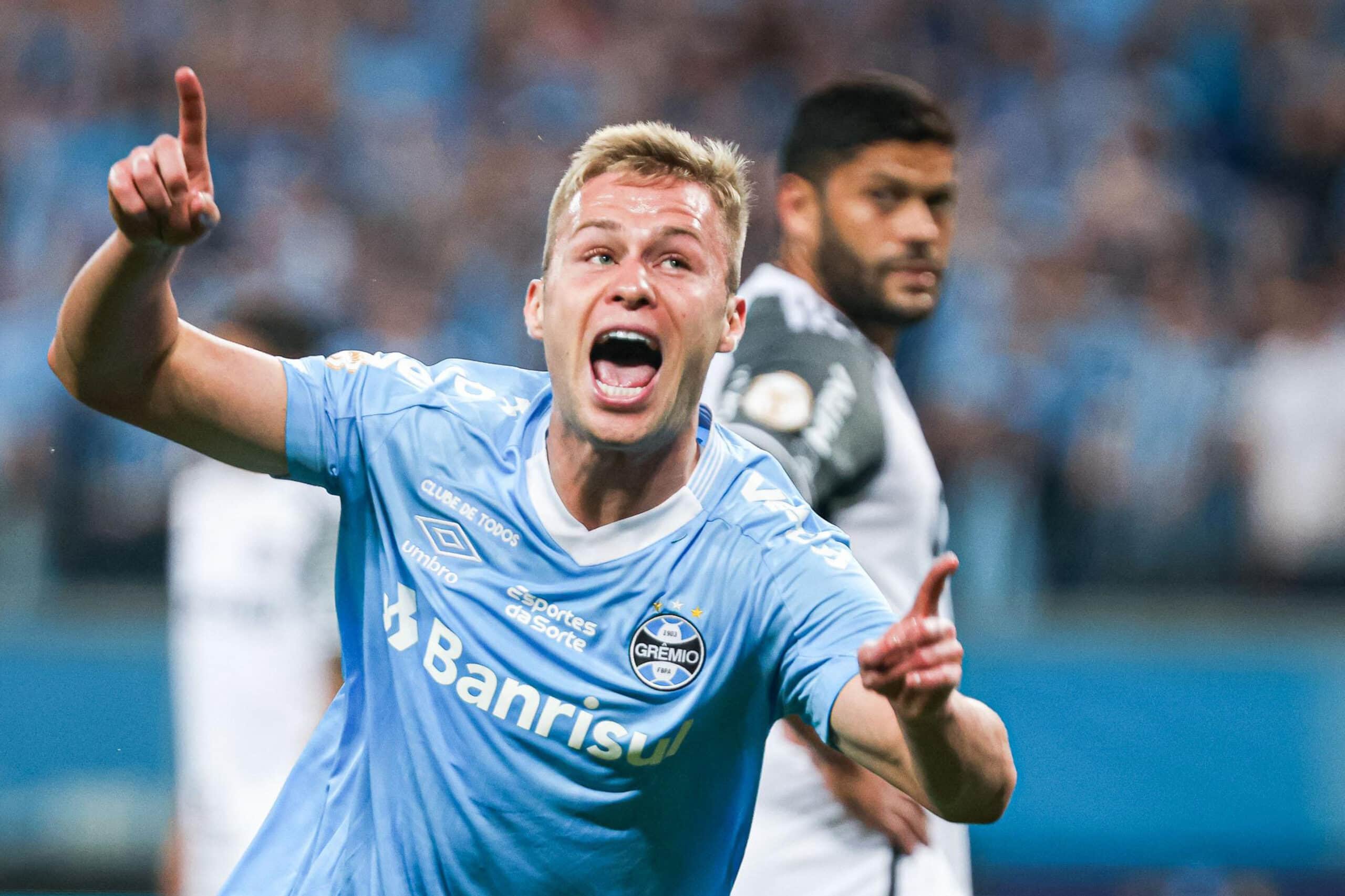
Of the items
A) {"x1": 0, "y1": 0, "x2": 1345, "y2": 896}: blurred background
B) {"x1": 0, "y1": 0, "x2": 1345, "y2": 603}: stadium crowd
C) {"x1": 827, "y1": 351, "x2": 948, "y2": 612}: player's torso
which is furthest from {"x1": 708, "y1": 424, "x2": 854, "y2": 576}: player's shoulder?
{"x1": 0, "y1": 0, "x2": 1345, "y2": 603}: stadium crowd

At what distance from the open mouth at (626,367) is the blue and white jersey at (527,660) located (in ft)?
0.62

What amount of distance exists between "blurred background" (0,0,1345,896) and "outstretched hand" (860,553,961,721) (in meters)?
4.11

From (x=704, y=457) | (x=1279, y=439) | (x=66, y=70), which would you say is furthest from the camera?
(x=66, y=70)

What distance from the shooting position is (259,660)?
5164mm

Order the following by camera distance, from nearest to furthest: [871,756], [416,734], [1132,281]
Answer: [871,756] < [416,734] < [1132,281]

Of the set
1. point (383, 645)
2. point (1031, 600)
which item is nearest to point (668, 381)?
point (383, 645)

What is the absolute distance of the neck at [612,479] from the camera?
3.06m

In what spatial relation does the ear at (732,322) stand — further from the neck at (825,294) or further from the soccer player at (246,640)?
the soccer player at (246,640)

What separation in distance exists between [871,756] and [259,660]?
296cm

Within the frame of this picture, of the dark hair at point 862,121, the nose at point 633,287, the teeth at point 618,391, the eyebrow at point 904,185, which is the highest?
the dark hair at point 862,121

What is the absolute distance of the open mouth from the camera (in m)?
3.00

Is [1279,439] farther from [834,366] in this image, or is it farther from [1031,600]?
[834,366]

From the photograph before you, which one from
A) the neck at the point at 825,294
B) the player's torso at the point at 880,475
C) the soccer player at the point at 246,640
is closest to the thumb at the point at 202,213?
the player's torso at the point at 880,475

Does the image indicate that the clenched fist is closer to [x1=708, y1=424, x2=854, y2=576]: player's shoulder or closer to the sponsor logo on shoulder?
[x1=708, y1=424, x2=854, y2=576]: player's shoulder
